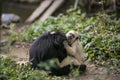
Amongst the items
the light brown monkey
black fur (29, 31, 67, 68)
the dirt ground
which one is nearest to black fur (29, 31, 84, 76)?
black fur (29, 31, 67, 68)

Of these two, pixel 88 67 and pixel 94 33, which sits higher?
pixel 94 33

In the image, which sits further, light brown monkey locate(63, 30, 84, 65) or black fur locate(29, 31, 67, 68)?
light brown monkey locate(63, 30, 84, 65)

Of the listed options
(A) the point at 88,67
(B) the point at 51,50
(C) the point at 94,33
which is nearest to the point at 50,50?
(B) the point at 51,50

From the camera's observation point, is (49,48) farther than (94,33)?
No

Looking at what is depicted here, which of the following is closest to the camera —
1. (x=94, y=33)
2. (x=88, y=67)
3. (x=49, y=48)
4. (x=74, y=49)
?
(x=49, y=48)

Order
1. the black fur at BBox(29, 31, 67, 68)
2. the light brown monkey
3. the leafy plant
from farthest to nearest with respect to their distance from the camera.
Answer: the leafy plant
the light brown monkey
the black fur at BBox(29, 31, 67, 68)

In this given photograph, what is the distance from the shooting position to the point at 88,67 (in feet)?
25.1

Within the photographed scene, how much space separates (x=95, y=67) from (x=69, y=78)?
795mm

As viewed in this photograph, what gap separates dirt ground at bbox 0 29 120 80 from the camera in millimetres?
6918

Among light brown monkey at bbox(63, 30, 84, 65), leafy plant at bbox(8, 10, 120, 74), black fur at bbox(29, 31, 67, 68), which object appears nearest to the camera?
black fur at bbox(29, 31, 67, 68)

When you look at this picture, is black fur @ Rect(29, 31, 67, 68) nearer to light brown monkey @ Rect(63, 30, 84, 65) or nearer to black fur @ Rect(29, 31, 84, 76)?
black fur @ Rect(29, 31, 84, 76)

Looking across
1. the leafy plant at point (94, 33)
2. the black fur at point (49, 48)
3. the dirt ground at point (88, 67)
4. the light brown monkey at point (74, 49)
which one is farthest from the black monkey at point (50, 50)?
the leafy plant at point (94, 33)

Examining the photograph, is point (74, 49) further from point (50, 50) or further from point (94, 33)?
point (94, 33)

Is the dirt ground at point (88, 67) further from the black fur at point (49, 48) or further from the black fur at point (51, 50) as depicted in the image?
the black fur at point (49, 48)
